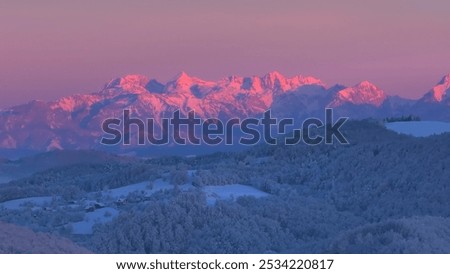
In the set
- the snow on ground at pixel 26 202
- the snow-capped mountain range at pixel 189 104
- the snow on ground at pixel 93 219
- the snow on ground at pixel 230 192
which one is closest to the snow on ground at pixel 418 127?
the snow on ground at pixel 230 192

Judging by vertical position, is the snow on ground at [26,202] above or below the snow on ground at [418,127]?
below

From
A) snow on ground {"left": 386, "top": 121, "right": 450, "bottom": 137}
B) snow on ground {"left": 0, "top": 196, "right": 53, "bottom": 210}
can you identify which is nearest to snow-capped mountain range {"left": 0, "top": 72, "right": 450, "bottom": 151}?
snow on ground {"left": 386, "top": 121, "right": 450, "bottom": 137}

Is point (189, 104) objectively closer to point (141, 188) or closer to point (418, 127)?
point (418, 127)

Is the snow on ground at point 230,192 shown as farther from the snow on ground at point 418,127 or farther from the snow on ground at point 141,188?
the snow on ground at point 418,127

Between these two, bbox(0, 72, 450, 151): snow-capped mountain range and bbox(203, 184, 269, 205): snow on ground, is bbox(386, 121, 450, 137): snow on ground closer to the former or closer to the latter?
bbox(203, 184, 269, 205): snow on ground

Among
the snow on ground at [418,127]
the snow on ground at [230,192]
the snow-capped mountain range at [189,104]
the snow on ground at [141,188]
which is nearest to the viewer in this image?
the snow on ground at [230,192]

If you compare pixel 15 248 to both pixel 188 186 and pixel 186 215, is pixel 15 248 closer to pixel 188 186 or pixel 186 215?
pixel 186 215

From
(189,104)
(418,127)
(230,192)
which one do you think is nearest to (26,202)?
(230,192)
